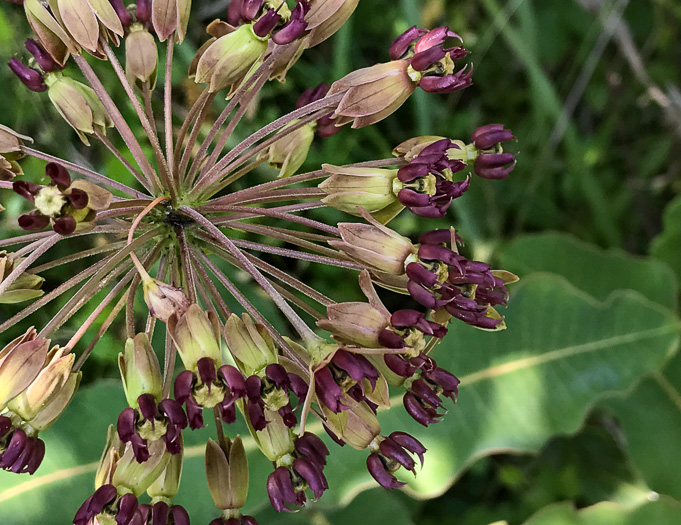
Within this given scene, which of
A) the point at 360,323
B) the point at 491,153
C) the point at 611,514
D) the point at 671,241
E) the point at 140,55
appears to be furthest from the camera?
the point at 671,241

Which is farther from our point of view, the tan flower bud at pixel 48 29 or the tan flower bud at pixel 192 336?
the tan flower bud at pixel 48 29

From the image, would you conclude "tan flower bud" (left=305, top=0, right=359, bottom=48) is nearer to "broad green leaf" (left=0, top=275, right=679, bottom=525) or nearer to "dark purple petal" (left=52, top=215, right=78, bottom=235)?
"dark purple petal" (left=52, top=215, right=78, bottom=235)

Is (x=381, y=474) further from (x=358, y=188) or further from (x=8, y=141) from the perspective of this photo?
(x=8, y=141)

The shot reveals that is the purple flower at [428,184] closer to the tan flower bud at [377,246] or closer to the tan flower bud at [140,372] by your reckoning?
the tan flower bud at [377,246]

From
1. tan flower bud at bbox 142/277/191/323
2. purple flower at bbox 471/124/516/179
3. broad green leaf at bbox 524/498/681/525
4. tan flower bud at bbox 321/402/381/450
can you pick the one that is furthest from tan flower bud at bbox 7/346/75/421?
broad green leaf at bbox 524/498/681/525

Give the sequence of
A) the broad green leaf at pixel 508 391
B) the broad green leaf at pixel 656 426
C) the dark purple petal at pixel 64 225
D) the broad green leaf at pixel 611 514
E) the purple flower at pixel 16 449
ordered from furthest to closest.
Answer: the broad green leaf at pixel 656 426 < the broad green leaf at pixel 611 514 < the broad green leaf at pixel 508 391 < the purple flower at pixel 16 449 < the dark purple petal at pixel 64 225

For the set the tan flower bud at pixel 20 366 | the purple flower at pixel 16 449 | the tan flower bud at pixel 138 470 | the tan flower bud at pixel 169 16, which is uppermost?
the tan flower bud at pixel 169 16

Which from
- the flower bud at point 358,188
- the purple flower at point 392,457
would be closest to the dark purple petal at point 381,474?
the purple flower at point 392,457

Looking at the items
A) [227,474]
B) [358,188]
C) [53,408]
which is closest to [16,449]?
[53,408]
